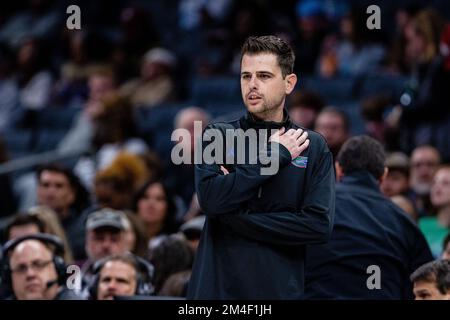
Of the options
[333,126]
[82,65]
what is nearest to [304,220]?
[333,126]

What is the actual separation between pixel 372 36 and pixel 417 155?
2073 mm

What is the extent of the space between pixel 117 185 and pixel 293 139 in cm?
455

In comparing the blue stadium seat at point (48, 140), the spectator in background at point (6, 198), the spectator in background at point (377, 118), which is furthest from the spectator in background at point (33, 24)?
the spectator in background at point (377, 118)

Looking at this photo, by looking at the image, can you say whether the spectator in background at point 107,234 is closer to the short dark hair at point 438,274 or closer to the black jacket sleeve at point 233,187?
the short dark hair at point 438,274

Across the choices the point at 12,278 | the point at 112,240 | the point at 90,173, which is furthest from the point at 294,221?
the point at 90,173

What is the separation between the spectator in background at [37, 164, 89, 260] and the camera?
8953 mm

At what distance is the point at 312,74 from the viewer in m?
10.6

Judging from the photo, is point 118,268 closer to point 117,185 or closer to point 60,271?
point 60,271

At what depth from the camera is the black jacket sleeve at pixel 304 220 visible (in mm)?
4492

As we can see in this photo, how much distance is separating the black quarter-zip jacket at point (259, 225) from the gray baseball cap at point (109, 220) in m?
3.20

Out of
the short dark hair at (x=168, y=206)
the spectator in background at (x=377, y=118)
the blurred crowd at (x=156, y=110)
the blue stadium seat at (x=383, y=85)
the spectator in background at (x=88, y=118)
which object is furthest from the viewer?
the spectator in background at (x=88, y=118)

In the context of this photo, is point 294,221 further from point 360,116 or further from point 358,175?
point 360,116

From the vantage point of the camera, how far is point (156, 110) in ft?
35.4

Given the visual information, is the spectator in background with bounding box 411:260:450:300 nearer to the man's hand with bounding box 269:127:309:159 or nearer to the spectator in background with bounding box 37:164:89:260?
the man's hand with bounding box 269:127:309:159
